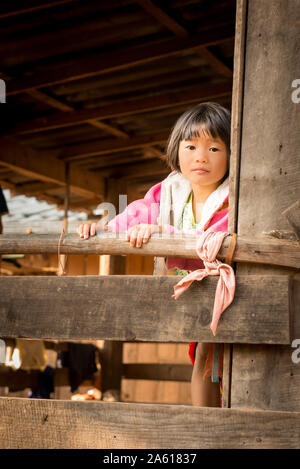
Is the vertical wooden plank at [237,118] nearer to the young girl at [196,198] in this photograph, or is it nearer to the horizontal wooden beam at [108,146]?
the young girl at [196,198]

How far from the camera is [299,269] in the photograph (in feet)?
8.41

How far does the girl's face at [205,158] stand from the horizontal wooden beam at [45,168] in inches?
165

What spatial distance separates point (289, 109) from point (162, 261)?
916 millimetres

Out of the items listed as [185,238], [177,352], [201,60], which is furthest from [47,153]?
[185,238]

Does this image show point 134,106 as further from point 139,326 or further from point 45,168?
point 139,326

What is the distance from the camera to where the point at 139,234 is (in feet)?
8.74

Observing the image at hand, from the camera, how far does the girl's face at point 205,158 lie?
9.84ft

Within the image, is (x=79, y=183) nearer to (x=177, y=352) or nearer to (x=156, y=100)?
(x=156, y=100)

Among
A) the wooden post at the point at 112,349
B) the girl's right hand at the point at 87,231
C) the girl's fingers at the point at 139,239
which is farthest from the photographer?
the wooden post at the point at 112,349

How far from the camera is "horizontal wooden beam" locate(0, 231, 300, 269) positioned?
100 inches

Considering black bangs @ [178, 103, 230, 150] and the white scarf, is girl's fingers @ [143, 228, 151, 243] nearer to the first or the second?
the white scarf

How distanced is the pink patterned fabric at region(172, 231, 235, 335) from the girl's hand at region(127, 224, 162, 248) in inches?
8.7

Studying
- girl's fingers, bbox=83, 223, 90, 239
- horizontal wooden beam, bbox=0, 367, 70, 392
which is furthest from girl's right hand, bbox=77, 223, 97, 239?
horizontal wooden beam, bbox=0, 367, 70, 392

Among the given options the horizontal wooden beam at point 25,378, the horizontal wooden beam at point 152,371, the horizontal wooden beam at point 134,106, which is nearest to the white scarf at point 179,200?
the horizontal wooden beam at point 134,106
